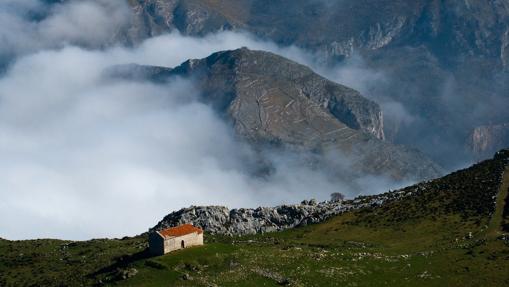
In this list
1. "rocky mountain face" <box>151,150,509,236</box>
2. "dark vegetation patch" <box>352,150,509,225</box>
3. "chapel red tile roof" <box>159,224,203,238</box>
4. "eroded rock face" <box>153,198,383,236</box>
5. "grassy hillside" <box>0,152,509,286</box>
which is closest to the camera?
"grassy hillside" <box>0,152,509,286</box>

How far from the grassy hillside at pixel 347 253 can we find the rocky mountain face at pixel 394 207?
0.40 meters

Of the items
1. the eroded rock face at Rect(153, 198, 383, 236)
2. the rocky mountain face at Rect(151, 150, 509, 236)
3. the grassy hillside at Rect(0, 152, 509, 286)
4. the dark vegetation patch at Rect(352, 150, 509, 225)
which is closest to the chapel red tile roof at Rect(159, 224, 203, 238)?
the grassy hillside at Rect(0, 152, 509, 286)

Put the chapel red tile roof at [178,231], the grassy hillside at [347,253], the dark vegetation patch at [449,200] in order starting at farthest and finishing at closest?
the dark vegetation patch at [449,200] → the chapel red tile roof at [178,231] → the grassy hillside at [347,253]

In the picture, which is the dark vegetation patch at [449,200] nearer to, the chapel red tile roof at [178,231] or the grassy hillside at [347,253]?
the grassy hillside at [347,253]

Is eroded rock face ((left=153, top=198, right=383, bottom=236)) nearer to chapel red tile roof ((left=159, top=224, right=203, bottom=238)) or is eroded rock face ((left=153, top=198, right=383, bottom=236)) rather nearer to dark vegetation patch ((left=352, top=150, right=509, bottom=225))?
dark vegetation patch ((left=352, top=150, right=509, bottom=225))

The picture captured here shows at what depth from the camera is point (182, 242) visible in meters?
130

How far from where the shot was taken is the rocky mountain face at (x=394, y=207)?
151875 millimetres

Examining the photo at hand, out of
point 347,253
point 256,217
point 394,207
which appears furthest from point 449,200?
point 256,217

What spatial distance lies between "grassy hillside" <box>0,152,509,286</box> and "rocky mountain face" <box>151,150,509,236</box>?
0.40m

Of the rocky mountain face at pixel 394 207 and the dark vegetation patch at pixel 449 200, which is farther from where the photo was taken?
the rocky mountain face at pixel 394 207

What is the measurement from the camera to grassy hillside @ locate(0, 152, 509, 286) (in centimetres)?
11775

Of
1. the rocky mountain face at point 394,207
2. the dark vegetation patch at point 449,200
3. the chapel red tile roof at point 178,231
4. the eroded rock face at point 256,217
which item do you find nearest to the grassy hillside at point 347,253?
the dark vegetation patch at point 449,200

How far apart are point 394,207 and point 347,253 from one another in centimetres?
3063

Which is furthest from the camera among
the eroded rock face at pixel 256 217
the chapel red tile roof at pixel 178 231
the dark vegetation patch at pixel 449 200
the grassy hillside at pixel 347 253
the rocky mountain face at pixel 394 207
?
the eroded rock face at pixel 256 217
